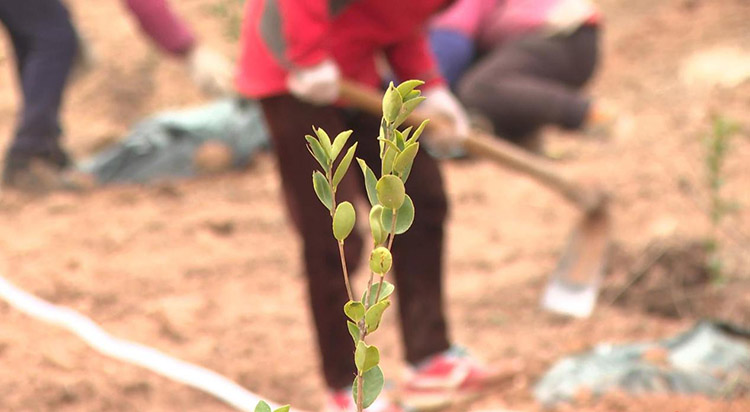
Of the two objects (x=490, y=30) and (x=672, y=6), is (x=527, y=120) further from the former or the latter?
(x=672, y=6)

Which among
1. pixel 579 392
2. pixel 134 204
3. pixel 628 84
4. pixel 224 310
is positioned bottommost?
pixel 628 84

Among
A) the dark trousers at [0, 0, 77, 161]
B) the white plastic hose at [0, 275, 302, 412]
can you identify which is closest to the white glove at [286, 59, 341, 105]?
the white plastic hose at [0, 275, 302, 412]

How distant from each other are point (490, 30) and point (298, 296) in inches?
76.0

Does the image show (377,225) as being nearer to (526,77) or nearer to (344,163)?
(344,163)

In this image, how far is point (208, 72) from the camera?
3836mm

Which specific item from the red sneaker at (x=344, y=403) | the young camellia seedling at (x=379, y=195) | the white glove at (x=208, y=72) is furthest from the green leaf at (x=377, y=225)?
the white glove at (x=208, y=72)

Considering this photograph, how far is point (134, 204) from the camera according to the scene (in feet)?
14.4

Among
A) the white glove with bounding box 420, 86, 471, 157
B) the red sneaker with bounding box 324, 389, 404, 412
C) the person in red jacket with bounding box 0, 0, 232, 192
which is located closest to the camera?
the red sneaker with bounding box 324, 389, 404, 412

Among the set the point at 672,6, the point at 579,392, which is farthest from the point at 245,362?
the point at 672,6

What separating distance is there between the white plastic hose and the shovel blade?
41.2 inches

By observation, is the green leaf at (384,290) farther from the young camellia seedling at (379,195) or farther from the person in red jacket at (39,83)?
the person in red jacket at (39,83)

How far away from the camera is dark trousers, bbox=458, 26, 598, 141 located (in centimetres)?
463

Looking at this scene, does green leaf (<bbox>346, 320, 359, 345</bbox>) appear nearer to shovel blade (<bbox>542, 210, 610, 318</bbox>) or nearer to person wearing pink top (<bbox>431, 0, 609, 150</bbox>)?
shovel blade (<bbox>542, 210, 610, 318</bbox>)

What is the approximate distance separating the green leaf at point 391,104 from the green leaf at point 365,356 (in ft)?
0.68
